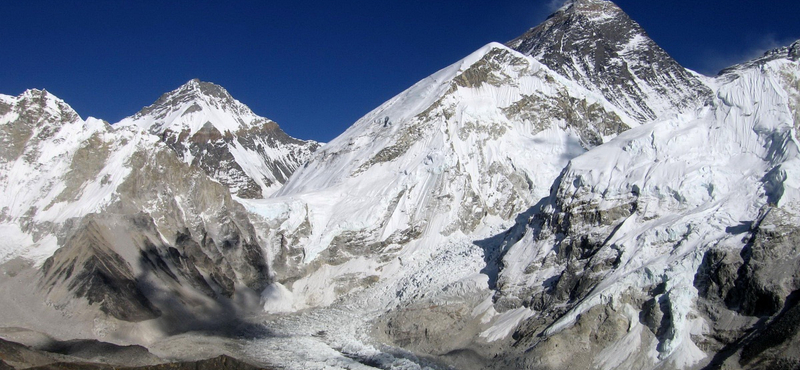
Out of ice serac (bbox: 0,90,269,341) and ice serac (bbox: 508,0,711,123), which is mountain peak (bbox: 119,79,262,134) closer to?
ice serac (bbox: 508,0,711,123)

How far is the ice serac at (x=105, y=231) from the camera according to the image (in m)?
71.9

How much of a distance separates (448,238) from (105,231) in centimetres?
4009

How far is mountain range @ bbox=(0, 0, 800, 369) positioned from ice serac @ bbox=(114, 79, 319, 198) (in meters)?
42.3

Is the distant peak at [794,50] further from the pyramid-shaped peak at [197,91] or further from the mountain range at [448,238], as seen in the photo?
the pyramid-shaped peak at [197,91]

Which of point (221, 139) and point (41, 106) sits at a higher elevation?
point (221, 139)

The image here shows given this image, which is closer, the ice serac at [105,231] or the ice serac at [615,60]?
the ice serac at [105,231]

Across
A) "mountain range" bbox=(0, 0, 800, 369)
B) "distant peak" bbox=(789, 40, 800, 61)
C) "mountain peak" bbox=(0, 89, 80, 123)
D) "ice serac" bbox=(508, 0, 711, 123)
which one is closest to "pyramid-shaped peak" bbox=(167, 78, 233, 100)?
"ice serac" bbox=(508, 0, 711, 123)

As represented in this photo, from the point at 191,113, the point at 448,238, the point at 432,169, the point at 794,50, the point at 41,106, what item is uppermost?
the point at 191,113

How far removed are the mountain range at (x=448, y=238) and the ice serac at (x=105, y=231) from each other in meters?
0.27

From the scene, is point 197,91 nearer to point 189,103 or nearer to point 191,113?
point 189,103

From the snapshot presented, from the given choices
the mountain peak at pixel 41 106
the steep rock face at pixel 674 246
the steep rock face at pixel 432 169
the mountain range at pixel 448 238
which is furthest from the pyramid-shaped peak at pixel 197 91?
the steep rock face at pixel 674 246

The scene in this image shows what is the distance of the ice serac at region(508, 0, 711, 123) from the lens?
14250 centimetres

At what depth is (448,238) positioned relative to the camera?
94.6 meters

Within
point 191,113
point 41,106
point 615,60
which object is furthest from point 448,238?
point 191,113
